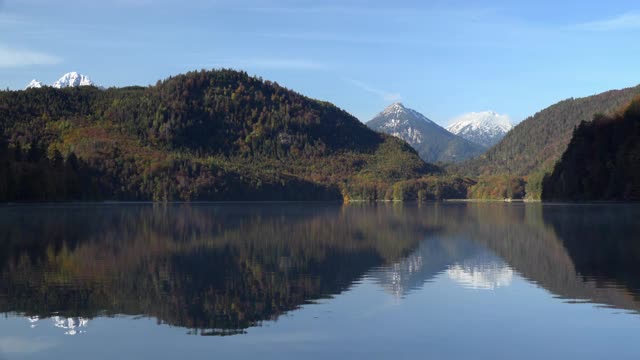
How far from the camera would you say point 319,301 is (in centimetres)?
3644

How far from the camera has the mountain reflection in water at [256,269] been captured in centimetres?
3472

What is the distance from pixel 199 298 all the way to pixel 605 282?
21.0 metres

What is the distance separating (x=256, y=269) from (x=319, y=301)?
12.3 metres

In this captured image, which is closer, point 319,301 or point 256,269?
point 319,301

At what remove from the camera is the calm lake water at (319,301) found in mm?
27484

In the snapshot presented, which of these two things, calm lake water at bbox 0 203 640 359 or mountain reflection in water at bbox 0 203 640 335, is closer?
calm lake water at bbox 0 203 640 359

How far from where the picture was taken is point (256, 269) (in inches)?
1893

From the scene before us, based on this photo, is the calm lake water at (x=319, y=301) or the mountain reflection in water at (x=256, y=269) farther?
the mountain reflection in water at (x=256, y=269)

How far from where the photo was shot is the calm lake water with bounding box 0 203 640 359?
27.5 m

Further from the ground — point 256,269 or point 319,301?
point 256,269

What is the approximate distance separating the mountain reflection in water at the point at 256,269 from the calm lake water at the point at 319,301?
0.43 ft

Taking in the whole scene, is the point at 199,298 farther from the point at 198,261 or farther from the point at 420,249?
the point at 420,249

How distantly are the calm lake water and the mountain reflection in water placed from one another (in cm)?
13

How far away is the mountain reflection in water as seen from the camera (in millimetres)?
34719
